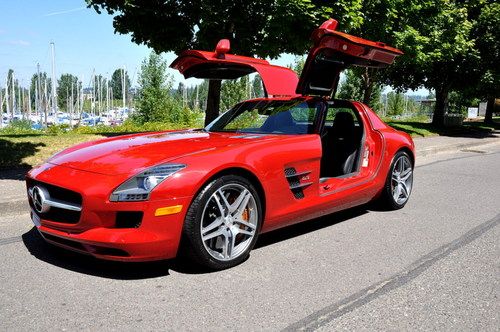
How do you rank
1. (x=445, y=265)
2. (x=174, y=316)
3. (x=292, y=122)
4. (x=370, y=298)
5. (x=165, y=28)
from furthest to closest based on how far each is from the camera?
1. (x=165, y=28)
2. (x=292, y=122)
3. (x=445, y=265)
4. (x=370, y=298)
5. (x=174, y=316)

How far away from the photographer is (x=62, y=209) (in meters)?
3.28

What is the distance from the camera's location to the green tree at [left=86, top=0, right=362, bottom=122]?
926 cm

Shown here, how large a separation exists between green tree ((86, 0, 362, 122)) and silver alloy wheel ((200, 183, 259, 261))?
20.5ft

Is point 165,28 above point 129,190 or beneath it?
above

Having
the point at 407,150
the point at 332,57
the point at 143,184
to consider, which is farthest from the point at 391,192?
the point at 143,184

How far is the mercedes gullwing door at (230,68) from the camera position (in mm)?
4750

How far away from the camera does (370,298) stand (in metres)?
3.09

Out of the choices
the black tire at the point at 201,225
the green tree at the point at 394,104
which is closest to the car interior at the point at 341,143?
the black tire at the point at 201,225

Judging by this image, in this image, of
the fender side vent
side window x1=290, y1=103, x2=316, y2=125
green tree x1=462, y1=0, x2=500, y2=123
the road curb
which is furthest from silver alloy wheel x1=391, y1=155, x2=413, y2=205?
green tree x1=462, y1=0, x2=500, y2=123

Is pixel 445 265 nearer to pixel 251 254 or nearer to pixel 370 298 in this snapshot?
pixel 370 298

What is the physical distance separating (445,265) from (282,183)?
4.83 feet

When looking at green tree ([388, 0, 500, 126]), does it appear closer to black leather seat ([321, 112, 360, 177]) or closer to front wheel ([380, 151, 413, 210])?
front wheel ([380, 151, 413, 210])

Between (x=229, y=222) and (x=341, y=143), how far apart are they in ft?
7.66

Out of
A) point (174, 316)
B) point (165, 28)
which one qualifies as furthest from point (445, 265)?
point (165, 28)
